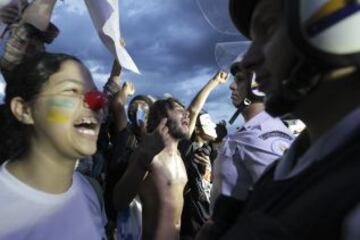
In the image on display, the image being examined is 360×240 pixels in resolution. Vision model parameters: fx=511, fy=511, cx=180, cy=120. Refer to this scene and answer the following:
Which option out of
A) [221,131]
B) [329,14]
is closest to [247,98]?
[329,14]

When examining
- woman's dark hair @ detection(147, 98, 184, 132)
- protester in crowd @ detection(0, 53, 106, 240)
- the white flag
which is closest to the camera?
protester in crowd @ detection(0, 53, 106, 240)

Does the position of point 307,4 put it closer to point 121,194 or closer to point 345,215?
point 345,215

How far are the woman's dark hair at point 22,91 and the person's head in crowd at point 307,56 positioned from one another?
154 cm

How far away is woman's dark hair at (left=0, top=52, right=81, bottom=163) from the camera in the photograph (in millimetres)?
2494

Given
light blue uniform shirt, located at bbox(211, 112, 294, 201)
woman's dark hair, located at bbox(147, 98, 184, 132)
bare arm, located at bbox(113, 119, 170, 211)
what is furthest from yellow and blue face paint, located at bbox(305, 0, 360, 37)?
woman's dark hair, located at bbox(147, 98, 184, 132)

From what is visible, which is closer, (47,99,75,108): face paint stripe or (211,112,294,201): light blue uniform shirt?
(47,99,75,108): face paint stripe

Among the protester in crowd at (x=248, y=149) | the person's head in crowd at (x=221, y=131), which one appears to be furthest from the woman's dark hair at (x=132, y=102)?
the person's head in crowd at (x=221, y=131)

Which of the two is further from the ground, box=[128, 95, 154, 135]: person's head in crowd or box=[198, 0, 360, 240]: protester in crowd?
box=[198, 0, 360, 240]: protester in crowd

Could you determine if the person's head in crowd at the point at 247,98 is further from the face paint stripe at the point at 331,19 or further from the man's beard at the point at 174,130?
the face paint stripe at the point at 331,19

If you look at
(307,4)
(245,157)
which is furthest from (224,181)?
(307,4)

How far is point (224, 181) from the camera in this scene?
324 cm

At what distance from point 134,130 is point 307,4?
341cm

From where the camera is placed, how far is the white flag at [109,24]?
3139 mm

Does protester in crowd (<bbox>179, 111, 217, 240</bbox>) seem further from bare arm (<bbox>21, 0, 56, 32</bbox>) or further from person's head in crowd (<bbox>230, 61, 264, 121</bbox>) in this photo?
bare arm (<bbox>21, 0, 56, 32</bbox>)
